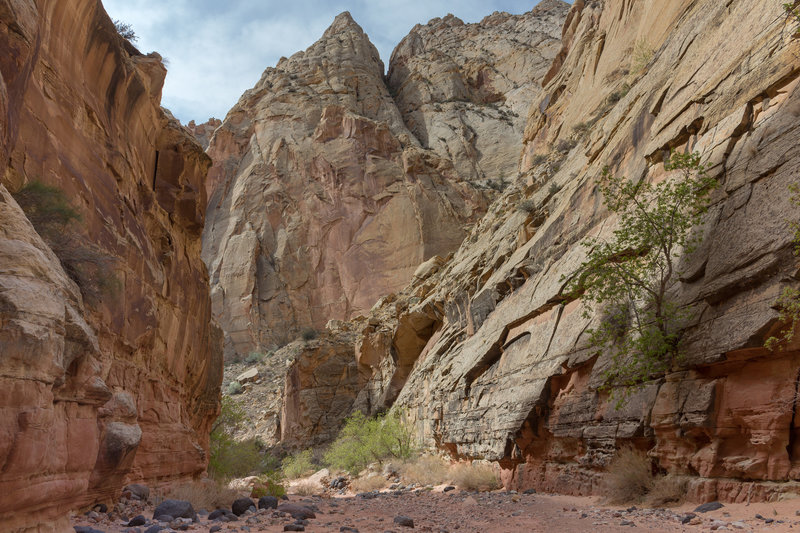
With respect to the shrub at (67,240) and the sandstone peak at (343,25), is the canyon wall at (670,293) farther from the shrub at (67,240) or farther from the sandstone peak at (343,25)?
the sandstone peak at (343,25)

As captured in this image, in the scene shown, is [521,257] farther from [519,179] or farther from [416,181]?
[416,181]

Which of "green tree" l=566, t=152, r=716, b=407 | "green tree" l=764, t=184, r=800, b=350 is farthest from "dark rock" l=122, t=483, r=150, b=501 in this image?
"green tree" l=764, t=184, r=800, b=350

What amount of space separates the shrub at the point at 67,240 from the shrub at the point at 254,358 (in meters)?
40.7

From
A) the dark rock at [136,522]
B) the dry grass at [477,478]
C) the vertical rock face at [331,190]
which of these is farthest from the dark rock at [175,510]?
the vertical rock face at [331,190]

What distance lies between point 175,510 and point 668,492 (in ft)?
27.8

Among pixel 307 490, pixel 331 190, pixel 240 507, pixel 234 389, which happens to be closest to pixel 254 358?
pixel 234 389

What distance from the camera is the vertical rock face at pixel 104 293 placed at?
479 cm

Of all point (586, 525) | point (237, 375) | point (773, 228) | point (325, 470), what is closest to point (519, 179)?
point (325, 470)

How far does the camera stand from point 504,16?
8200 centimetres

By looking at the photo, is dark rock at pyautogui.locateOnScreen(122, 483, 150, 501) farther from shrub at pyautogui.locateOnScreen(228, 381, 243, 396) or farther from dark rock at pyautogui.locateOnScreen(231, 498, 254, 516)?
shrub at pyautogui.locateOnScreen(228, 381, 243, 396)

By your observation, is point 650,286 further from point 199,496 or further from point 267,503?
point 199,496

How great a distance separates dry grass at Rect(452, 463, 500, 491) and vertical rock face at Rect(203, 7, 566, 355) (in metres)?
31.4

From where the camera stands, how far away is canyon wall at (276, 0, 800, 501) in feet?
28.5

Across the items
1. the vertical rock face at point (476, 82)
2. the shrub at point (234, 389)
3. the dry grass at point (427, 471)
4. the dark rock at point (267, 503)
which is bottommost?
the dry grass at point (427, 471)
